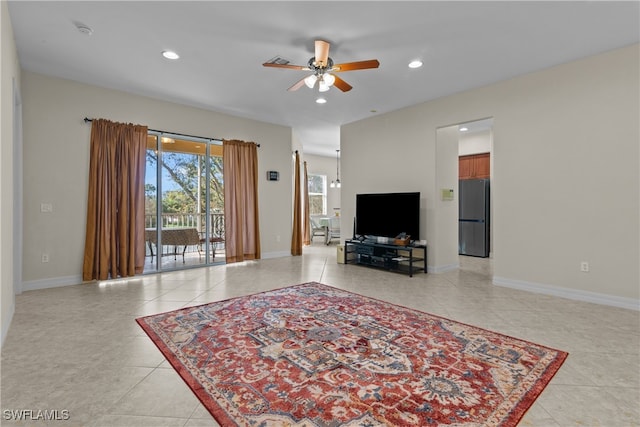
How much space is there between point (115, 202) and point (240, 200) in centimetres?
208

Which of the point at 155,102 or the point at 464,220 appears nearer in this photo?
the point at 155,102

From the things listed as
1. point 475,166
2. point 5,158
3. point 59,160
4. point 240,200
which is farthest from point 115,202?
point 475,166

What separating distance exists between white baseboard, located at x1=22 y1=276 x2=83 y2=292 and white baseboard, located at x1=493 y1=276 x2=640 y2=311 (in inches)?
236

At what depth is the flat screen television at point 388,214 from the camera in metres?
5.16

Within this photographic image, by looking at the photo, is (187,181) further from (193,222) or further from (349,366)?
(349,366)

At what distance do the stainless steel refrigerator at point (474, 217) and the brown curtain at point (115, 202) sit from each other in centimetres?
656

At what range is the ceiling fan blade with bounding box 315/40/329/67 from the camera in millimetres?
3125

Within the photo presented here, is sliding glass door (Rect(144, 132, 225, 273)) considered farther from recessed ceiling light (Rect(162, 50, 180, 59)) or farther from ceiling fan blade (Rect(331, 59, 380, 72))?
ceiling fan blade (Rect(331, 59, 380, 72))

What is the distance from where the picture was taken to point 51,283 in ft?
14.0

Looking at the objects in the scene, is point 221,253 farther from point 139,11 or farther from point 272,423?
point 272,423

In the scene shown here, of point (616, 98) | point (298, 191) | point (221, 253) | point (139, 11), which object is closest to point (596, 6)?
point (616, 98)

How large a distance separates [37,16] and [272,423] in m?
4.03

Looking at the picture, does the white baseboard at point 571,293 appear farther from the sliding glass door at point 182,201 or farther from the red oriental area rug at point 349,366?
the sliding glass door at point 182,201

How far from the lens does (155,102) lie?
5.20 meters
